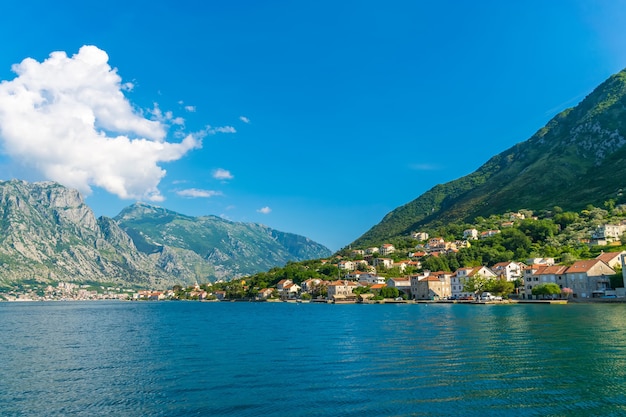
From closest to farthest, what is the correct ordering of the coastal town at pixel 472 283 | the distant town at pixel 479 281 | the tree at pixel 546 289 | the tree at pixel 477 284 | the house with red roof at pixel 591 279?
1. the house with red roof at pixel 591 279
2. the coastal town at pixel 472 283
3. the distant town at pixel 479 281
4. the tree at pixel 546 289
5. the tree at pixel 477 284

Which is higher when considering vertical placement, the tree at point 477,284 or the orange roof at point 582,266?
the orange roof at point 582,266

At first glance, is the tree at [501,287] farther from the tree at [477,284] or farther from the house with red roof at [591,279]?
the house with red roof at [591,279]

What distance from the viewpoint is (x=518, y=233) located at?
545 feet

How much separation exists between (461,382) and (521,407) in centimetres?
473

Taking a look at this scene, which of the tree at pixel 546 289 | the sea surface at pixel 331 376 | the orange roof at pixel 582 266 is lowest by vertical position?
the sea surface at pixel 331 376

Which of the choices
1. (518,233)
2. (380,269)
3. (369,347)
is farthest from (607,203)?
(369,347)

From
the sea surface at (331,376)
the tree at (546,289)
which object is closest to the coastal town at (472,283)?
the tree at (546,289)

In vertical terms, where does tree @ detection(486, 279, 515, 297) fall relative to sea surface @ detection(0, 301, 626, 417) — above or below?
above

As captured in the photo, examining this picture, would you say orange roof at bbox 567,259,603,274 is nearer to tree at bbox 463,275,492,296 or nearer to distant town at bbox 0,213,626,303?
distant town at bbox 0,213,626,303

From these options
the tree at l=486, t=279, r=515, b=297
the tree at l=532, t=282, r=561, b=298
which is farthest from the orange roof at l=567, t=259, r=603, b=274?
the tree at l=486, t=279, r=515, b=297

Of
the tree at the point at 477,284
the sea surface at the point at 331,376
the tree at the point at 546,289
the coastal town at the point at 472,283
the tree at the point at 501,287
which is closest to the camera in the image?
the sea surface at the point at 331,376

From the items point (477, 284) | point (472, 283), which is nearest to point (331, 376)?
point (477, 284)

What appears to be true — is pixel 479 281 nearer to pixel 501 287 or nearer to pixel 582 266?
pixel 501 287

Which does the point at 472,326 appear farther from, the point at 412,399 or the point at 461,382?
the point at 412,399
